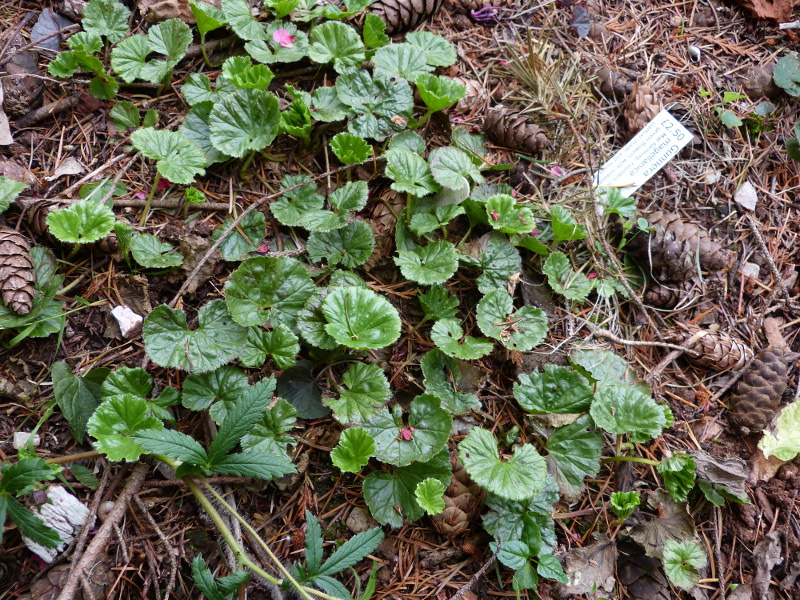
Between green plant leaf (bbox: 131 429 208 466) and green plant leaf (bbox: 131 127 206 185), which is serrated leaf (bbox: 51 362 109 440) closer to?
green plant leaf (bbox: 131 429 208 466)

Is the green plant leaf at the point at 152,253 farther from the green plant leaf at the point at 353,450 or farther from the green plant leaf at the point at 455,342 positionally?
the green plant leaf at the point at 455,342

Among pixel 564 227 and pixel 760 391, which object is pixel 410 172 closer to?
pixel 564 227

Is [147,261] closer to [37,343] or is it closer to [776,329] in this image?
[37,343]

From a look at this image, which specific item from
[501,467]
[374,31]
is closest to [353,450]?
[501,467]

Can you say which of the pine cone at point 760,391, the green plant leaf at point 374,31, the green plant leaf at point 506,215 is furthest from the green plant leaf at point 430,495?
the green plant leaf at point 374,31

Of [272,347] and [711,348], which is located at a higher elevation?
[272,347]

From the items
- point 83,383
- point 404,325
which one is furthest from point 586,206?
point 83,383

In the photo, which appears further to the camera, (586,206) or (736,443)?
(586,206)
